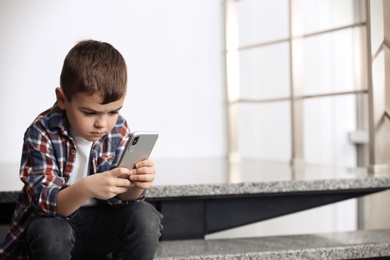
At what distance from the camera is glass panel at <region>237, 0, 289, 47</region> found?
11.9ft

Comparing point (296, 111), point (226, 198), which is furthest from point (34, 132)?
point (296, 111)

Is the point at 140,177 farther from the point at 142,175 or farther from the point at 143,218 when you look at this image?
the point at 143,218

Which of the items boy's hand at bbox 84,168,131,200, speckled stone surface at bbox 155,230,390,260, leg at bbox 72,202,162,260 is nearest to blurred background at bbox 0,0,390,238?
speckled stone surface at bbox 155,230,390,260

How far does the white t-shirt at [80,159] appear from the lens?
1.70 metres

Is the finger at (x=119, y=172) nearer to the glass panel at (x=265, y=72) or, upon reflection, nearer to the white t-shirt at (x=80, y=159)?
the white t-shirt at (x=80, y=159)

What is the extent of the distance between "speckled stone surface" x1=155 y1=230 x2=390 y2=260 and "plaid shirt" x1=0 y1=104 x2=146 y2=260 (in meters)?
0.28

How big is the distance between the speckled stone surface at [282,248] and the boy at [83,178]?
198mm

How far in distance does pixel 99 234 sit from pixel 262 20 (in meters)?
2.16

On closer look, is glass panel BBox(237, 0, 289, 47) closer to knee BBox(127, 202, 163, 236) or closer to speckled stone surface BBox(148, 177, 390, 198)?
speckled stone surface BBox(148, 177, 390, 198)

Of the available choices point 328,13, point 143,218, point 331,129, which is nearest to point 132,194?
point 143,218

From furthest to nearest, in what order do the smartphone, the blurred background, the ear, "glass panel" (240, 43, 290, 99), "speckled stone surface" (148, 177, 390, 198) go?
"glass panel" (240, 43, 290, 99)
the blurred background
"speckled stone surface" (148, 177, 390, 198)
the ear
the smartphone

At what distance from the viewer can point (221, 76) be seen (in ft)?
12.4

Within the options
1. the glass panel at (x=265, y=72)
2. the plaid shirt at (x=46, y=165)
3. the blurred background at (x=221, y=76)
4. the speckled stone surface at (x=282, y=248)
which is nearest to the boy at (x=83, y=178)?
the plaid shirt at (x=46, y=165)

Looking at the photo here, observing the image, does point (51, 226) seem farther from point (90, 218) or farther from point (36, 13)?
point (36, 13)
